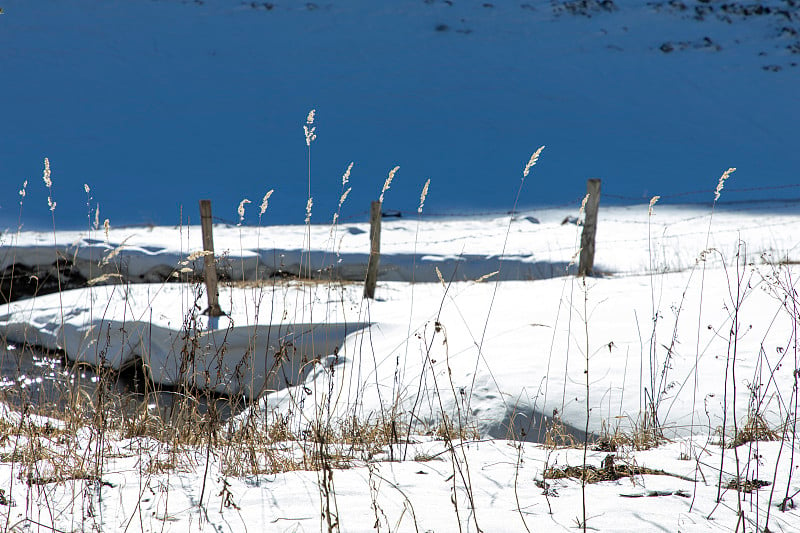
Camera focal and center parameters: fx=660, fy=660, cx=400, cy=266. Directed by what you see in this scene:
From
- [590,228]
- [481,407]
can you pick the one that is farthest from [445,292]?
[590,228]

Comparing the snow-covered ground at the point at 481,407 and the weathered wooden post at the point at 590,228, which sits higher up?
the weathered wooden post at the point at 590,228

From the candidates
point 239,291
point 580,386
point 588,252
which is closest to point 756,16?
point 588,252

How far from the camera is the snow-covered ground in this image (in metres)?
1.84

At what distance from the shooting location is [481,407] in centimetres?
389

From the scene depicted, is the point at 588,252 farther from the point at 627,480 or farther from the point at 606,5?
the point at 606,5

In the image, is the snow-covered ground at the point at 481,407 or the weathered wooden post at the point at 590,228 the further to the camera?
the weathered wooden post at the point at 590,228

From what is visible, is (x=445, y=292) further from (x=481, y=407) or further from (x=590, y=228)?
(x=590, y=228)

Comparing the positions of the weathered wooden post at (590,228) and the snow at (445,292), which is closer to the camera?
the snow at (445,292)

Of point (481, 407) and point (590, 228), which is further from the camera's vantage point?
point (590, 228)

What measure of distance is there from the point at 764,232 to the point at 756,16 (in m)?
19.2

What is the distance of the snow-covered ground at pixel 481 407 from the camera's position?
184cm

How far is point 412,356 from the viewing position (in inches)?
204

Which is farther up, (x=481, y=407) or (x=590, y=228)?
(x=590, y=228)

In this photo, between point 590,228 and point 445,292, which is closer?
point 445,292
